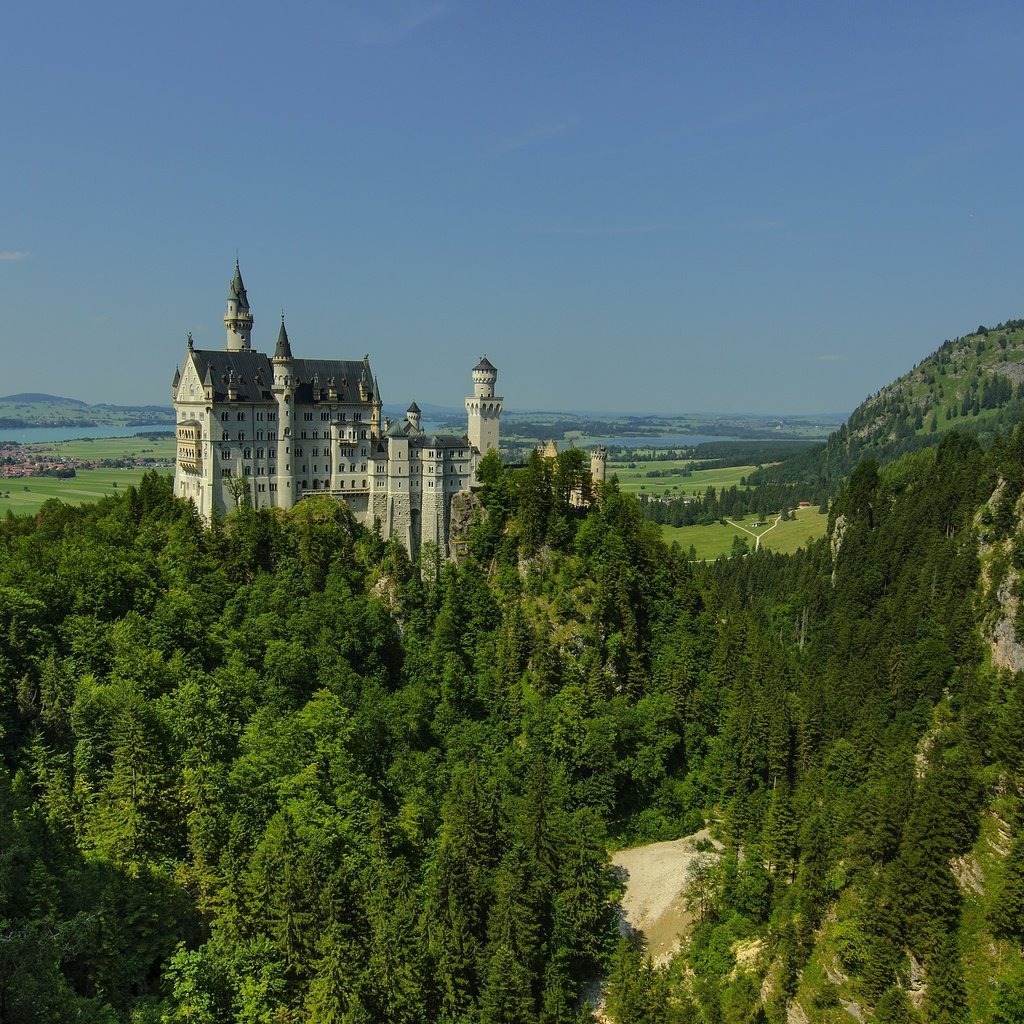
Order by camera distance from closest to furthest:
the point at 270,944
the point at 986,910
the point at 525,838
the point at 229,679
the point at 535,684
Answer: the point at 270,944
the point at 986,910
the point at 525,838
the point at 229,679
the point at 535,684

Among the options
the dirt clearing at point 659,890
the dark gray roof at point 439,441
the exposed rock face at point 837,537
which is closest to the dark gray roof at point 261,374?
the dark gray roof at point 439,441

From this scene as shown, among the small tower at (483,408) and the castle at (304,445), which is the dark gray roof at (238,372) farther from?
the small tower at (483,408)

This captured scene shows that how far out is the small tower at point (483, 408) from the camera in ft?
323

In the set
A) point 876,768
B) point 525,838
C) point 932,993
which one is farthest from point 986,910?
point 525,838

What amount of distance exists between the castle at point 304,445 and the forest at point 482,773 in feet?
10.7

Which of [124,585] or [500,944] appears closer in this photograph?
[500,944]

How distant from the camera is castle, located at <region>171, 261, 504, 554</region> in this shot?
295 ft

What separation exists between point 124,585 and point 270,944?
133 feet

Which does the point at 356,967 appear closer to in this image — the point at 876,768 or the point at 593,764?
the point at 593,764

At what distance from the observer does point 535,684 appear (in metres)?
80.4

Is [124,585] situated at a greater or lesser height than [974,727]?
greater

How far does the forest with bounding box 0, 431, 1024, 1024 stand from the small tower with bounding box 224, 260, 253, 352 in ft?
55.1

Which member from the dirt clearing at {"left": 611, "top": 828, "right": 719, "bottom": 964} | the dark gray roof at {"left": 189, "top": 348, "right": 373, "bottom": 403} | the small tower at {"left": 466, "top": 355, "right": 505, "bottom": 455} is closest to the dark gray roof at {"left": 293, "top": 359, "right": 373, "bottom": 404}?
the dark gray roof at {"left": 189, "top": 348, "right": 373, "bottom": 403}

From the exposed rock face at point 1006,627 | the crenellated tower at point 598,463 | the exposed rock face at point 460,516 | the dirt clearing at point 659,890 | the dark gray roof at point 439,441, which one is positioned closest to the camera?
the dirt clearing at point 659,890
